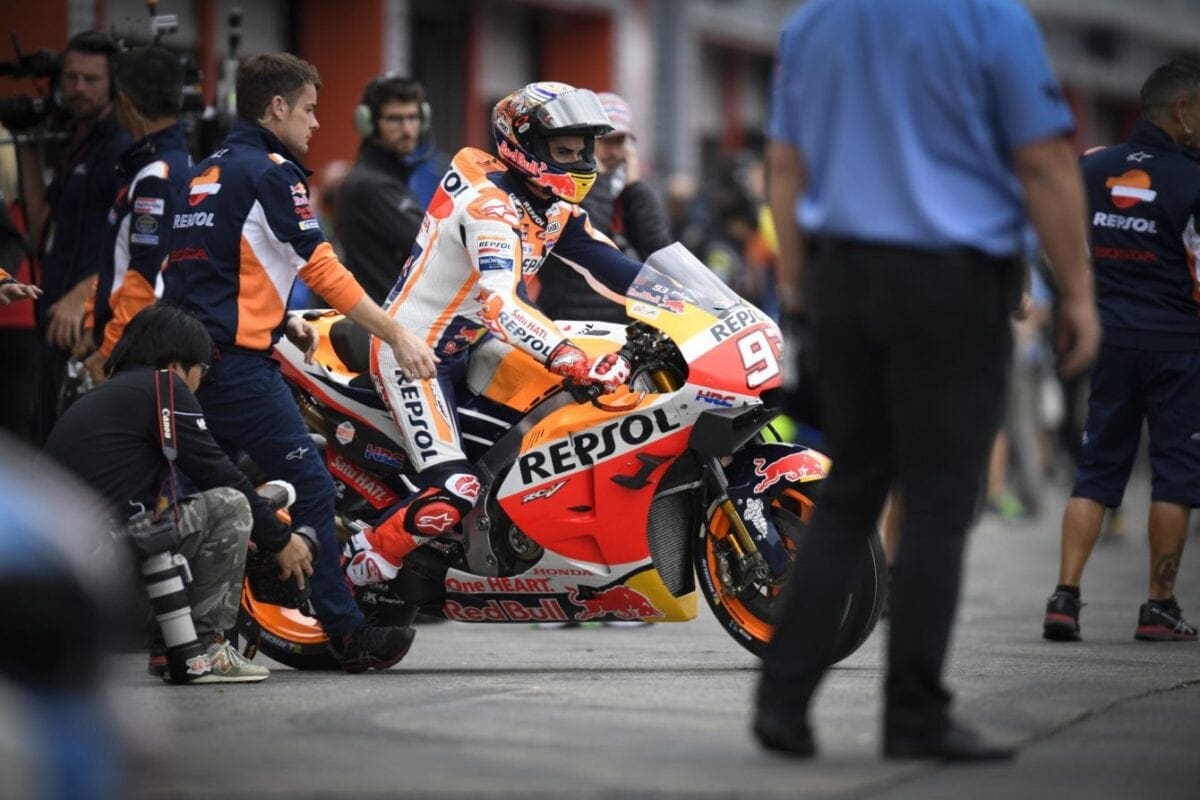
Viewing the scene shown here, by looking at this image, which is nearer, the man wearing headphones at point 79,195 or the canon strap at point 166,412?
the canon strap at point 166,412

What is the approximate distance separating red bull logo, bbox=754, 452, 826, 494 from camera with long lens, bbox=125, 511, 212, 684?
1.84 meters

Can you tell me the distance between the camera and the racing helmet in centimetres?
761

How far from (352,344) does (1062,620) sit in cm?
297

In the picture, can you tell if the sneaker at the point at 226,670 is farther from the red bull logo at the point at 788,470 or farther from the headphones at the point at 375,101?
the headphones at the point at 375,101

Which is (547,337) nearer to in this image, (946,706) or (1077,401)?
(946,706)

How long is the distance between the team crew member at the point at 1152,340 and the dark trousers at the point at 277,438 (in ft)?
9.67

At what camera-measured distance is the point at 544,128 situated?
7.60 m

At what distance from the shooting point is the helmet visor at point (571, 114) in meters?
7.60

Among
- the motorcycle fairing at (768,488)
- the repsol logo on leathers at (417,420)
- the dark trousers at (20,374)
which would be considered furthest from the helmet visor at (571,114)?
the dark trousers at (20,374)

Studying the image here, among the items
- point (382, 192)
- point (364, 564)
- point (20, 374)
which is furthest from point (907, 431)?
point (20, 374)

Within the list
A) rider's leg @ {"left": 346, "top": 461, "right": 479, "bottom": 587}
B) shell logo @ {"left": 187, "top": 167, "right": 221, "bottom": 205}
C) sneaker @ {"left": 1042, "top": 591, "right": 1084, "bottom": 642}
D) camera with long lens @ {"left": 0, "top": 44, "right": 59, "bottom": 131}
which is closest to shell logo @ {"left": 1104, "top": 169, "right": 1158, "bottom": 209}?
sneaker @ {"left": 1042, "top": 591, "right": 1084, "bottom": 642}

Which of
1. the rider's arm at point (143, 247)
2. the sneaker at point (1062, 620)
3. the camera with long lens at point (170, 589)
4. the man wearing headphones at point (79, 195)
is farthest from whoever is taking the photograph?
the man wearing headphones at point (79, 195)

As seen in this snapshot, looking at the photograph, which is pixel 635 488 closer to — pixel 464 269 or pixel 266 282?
pixel 464 269

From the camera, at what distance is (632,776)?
502 centimetres
